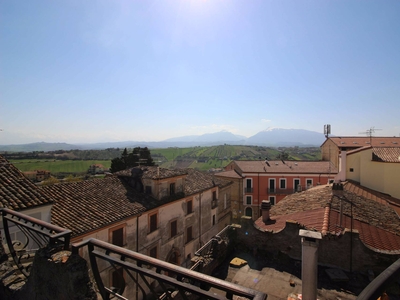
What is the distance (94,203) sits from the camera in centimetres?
1417

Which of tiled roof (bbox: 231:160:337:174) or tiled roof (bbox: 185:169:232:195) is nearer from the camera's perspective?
tiled roof (bbox: 185:169:232:195)

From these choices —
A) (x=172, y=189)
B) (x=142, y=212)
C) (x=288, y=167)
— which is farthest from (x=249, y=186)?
(x=142, y=212)

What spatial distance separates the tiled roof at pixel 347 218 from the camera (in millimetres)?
10102

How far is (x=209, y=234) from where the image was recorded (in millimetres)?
23672

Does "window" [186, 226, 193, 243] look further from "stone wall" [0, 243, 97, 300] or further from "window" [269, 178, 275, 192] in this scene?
"window" [269, 178, 275, 192]

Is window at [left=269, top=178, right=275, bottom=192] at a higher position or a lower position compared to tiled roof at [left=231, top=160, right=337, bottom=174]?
lower

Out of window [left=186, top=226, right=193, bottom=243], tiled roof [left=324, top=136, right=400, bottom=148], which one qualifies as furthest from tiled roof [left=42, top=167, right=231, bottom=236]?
tiled roof [left=324, top=136, right=400, bottom=148]

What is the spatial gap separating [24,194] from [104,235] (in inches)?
173

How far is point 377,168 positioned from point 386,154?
5.10 feet

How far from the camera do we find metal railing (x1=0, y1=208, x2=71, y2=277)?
296 cm

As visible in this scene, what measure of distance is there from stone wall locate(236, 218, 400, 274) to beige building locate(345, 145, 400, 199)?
14152 millimetres

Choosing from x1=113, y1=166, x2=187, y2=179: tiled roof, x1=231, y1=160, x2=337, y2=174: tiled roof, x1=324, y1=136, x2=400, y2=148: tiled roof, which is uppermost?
x1=324, y1=136, x2=400, y2=148: tiled roof

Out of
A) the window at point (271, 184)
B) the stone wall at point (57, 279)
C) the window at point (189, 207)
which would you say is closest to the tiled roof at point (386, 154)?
the window at point (271, 184)

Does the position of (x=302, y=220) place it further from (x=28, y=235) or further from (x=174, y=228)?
(x=28, y=235)
